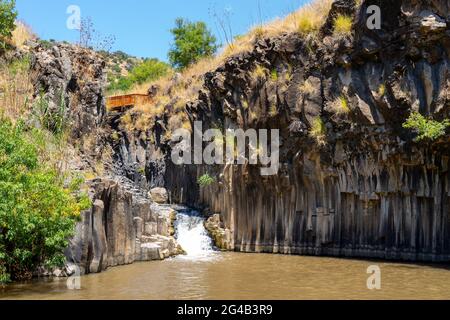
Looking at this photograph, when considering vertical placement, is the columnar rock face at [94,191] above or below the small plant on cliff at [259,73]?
below

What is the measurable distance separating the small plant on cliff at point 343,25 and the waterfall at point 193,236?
1169 cm

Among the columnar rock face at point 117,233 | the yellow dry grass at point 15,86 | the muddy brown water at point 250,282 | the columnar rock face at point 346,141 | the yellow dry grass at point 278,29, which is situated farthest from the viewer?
the yellow dry grass at point 278,29

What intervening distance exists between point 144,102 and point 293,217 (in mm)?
22332

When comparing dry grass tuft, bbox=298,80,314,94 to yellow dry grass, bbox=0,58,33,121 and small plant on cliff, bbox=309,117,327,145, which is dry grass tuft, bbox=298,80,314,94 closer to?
small plant on cliff, bbox=309,117,327,145

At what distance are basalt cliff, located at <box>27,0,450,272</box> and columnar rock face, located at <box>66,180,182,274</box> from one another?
55 millimetres

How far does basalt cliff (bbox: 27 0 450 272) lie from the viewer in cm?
2170

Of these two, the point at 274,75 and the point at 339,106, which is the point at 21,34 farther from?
the point at 339,106

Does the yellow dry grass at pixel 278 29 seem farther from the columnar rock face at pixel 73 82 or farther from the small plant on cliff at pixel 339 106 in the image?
the columnar rock face at pixel 73 82

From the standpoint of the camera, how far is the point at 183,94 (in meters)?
40.8

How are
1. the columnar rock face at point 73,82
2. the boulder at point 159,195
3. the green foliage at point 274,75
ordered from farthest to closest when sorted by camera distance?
the boulder at point 159,195
the green foliage at point 274,75
the columnar rock face at point 73,82

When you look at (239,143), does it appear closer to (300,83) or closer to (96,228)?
(300,83)

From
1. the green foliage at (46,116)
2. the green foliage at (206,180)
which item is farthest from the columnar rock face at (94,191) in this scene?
the green foliage at (206,180)

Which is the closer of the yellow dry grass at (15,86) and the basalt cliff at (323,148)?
the basalt cliff at (323,148)

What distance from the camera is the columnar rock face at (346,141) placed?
861 inches
